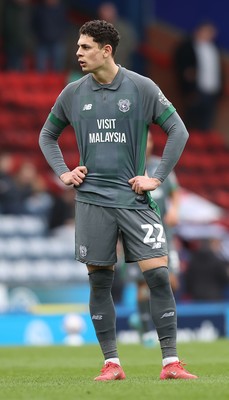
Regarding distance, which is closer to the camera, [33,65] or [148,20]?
[33,65]

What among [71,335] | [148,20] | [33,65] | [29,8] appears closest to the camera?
[71,335]

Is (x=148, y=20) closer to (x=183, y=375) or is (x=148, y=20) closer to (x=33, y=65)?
(x=33, y=65)

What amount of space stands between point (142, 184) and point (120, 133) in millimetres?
348

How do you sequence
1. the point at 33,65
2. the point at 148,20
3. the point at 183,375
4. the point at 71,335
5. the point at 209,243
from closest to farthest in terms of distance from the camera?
the point at 183,375 → the point at 71,335 → the point at 209,243 → the point at 33,65 → the point at 148,20

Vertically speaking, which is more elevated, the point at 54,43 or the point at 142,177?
the point at 54,43

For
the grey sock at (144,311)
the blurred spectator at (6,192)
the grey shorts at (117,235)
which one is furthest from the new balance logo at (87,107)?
the blurred spectator at (6,192)

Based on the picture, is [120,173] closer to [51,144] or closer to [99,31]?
[51,144]

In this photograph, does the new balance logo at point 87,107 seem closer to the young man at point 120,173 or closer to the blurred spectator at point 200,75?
the young man at point 120,173

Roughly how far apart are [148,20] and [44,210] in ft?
24.3

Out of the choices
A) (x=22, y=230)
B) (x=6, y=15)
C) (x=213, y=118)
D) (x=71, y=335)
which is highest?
(x=6, y=15)

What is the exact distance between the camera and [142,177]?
815 cm

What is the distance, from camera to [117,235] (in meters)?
8.23

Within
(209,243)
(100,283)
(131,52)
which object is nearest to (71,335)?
(209,243)

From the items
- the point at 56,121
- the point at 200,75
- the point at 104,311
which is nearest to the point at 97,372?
the point at 104,311
